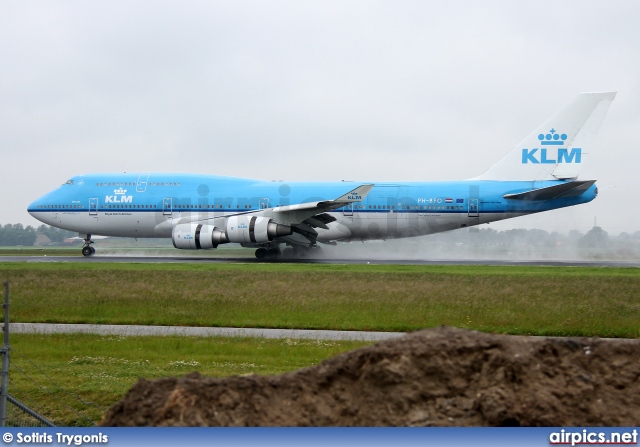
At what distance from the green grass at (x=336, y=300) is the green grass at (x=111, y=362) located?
2.70 metres

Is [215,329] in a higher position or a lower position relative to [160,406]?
lower

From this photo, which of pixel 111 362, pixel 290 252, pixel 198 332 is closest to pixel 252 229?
pixel 290 252

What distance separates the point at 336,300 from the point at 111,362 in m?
7.95

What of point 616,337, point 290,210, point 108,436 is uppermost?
point 290,210

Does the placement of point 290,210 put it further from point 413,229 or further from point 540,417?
point 540,417

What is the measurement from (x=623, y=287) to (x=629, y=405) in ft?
55.9

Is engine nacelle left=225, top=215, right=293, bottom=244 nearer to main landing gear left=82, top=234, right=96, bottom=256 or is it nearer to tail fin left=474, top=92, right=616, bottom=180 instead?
main landing gear left=82, top=234, right=96, bottom=256

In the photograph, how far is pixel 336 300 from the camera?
1778 cm

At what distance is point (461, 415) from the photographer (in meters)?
4.53

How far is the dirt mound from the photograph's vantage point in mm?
4520

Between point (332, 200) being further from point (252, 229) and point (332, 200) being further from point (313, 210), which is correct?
point (252, 229)

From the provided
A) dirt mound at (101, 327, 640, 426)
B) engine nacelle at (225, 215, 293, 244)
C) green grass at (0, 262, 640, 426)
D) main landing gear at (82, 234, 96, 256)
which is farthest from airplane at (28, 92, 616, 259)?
dirt mound at (101, 327, 640, 426)

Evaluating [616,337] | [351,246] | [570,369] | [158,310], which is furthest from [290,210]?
[570,369]

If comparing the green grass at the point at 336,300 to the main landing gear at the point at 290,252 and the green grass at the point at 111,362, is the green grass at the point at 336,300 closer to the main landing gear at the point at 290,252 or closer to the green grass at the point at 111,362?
the green grass at the point at 111,362
